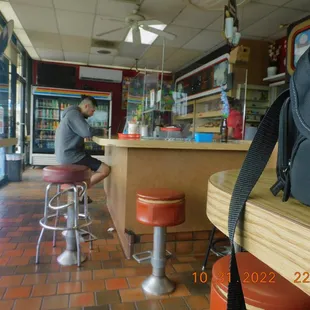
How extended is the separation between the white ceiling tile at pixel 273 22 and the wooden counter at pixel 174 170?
2950 mm

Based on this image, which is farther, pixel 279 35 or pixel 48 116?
pixel 48 116

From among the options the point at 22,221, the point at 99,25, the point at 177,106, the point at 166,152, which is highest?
the point at 99,25

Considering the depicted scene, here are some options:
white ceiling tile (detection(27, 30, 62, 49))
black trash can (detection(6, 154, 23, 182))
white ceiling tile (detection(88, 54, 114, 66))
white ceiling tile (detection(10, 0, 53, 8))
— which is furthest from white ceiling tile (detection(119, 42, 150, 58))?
black trash can (detection(6, 154, 23, 182))

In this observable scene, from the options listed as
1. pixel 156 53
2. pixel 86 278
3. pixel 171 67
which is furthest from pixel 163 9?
pixel 86 278

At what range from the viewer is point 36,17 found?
4930 millimetres

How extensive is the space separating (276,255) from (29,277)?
2.19m

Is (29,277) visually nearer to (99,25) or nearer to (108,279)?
(108,279)

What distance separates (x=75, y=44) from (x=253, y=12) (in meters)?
3.83

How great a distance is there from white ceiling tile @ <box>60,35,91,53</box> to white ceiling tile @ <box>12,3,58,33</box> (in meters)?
0.46

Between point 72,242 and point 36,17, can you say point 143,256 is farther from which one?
point 36,17

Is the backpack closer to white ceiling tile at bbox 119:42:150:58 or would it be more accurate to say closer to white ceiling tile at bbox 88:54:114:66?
white ceiling tile at bbox 119:42:150:58

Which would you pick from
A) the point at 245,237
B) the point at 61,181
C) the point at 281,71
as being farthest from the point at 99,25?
the point at 245,237

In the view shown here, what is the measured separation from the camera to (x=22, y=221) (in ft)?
11.2

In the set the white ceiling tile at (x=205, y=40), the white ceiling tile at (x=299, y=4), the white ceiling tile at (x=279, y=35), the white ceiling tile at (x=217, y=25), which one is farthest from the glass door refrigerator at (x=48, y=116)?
the white ceiling tile at (x=299, y=4)
